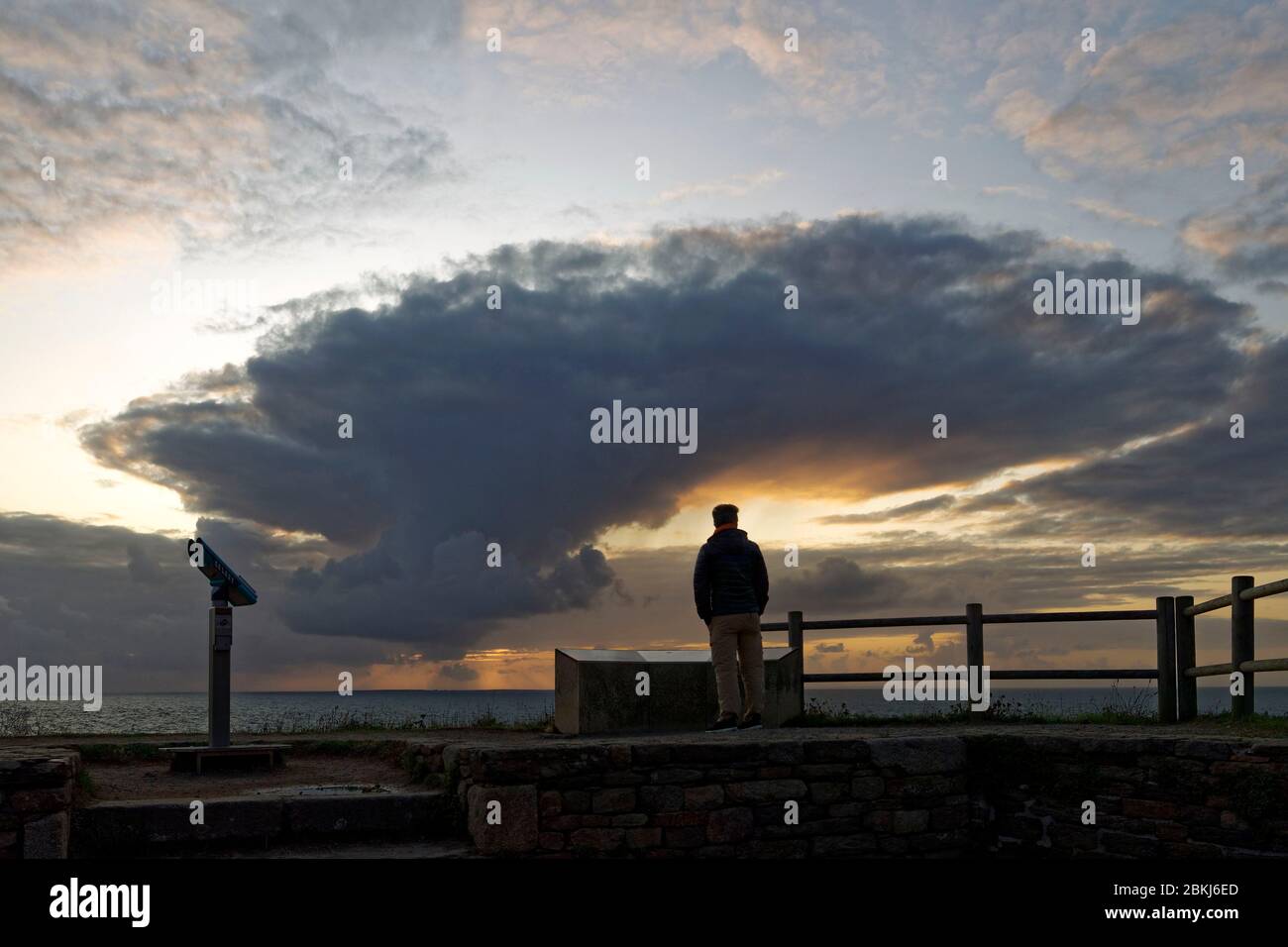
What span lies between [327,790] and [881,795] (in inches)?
181

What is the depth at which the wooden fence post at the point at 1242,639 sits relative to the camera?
11000 mm

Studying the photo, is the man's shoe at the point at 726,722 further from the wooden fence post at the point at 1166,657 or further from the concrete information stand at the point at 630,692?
the wooden fence post at the point at 1166,657

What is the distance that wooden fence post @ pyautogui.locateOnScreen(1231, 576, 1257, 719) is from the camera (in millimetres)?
11000

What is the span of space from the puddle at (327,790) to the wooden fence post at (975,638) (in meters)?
6.94

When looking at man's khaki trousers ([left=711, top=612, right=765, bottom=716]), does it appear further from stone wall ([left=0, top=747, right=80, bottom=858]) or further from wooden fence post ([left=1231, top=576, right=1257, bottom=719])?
stone wall ([left=0, top=747, right=80, bottom=858])

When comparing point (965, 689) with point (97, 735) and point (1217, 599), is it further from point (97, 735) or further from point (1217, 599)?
point (97, 735)

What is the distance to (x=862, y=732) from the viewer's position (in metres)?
10.6

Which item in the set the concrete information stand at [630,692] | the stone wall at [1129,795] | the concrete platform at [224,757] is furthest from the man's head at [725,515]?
the concrete platform at [224,757]

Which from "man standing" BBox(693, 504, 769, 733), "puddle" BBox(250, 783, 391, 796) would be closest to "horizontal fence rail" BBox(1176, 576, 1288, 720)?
"man standing" BBox(693, 504, 769, 733)

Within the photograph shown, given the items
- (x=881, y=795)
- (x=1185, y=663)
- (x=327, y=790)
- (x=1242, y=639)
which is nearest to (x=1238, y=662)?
(x=1242, y=639)

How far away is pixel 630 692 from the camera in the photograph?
1157cm
